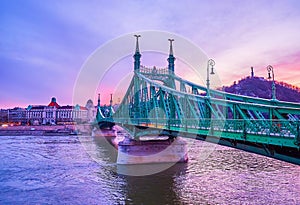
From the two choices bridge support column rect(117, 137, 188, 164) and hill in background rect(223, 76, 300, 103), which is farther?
hill in background rect(223, 76, 300, 103)

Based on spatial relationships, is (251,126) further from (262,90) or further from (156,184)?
(262,90)

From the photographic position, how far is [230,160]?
3306cm

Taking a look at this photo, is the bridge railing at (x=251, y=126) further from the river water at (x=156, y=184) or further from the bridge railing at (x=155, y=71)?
the bridge railing at (x=155, y=71)

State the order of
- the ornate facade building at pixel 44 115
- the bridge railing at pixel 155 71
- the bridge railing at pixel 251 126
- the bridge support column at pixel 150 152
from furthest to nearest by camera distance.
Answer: the ornate facade building at pixel 44 115 < the bridge railing at pixel 155 71 < the bridge support column at pixel 150 152 < the bridge railing at pixel 251 126

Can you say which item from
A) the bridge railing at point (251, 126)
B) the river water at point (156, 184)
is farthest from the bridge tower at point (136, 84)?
the bridge railing at point (251, 126)

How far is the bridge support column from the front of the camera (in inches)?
1244

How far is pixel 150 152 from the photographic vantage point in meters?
32.1

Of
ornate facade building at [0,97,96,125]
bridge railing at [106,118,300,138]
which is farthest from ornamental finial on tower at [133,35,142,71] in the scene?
ornate facade building at [0,97,96,125]

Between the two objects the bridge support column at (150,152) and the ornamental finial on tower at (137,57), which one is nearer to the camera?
the bridge support column at (150,152)

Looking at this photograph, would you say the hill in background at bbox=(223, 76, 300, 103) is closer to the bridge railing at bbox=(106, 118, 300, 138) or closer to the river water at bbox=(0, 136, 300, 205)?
the river water at bbox=(0, 136, 300, 205)

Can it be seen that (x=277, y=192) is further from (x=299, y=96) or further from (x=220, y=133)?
(x=299, y=96)

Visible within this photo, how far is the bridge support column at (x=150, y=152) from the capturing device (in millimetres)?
31594

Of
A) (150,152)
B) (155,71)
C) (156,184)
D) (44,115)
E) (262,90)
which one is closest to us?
(156,184)

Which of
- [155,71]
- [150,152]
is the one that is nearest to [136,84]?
[155,71]
